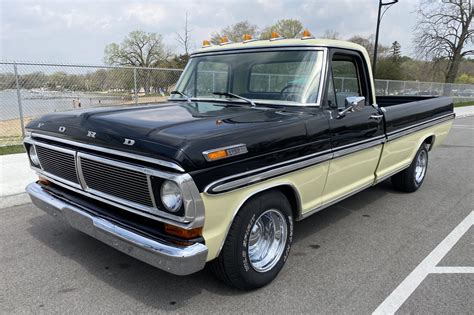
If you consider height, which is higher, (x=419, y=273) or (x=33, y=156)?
(x=33, y=156)

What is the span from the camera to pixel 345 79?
14.0 ft

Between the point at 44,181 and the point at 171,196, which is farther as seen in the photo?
the point at 44,181

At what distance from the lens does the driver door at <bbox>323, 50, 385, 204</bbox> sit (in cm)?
367

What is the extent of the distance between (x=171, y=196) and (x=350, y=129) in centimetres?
212

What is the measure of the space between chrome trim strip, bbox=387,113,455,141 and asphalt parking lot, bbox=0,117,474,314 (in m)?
1.03

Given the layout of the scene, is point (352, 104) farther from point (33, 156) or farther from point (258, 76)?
point (33, 156)

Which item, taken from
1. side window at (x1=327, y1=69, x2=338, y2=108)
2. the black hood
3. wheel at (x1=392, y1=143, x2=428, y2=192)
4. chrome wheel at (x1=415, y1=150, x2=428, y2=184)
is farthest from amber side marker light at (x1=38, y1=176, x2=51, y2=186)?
chrome wheel at (x1=415, y1=150, x2=428, y2=184)

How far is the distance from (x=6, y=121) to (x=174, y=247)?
933cm

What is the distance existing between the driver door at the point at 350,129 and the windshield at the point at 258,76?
23 cm

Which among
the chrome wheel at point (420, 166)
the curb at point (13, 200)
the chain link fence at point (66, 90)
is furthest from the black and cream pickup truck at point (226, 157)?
the chain link fence at point (66, 90)

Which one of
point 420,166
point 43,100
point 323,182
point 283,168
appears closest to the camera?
point 283,168

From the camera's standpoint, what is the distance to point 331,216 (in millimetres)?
4770

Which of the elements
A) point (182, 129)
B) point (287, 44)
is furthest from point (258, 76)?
point (182, 129)

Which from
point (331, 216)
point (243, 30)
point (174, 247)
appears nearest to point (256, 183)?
point (174, 247)
